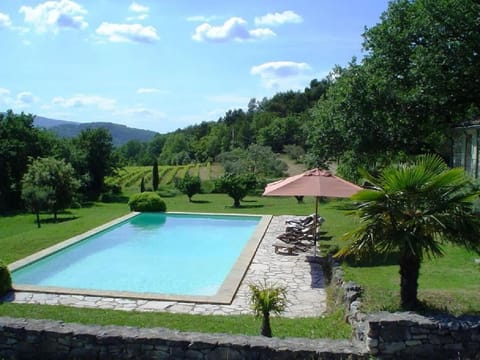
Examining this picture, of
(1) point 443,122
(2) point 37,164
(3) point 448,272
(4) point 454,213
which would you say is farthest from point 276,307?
(2) point 37,164

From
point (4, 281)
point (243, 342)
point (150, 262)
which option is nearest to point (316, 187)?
point (150, 262)

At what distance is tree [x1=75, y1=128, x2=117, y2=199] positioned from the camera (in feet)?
125

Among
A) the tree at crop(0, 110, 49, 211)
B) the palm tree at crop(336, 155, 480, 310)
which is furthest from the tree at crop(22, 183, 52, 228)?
the palm tree at crop(336, 155, 480, 310)

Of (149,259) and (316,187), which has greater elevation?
(316,187)

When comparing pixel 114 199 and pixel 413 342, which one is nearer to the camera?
pixel 413 342

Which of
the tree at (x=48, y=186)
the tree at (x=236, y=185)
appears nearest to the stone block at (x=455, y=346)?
the tree at (x=48, y=186)

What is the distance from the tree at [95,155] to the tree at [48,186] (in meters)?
15.5

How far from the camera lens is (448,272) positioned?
30.2 ft

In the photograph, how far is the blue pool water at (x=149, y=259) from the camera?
1095 cm

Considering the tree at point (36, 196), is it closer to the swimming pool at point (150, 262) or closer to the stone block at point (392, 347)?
the swimming pool at point (150, 262)

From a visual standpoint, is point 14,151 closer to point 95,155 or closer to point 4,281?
point 95,155

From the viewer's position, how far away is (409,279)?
640 cm

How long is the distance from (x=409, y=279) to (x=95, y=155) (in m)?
35.9

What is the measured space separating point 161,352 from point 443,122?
15.3 meters
